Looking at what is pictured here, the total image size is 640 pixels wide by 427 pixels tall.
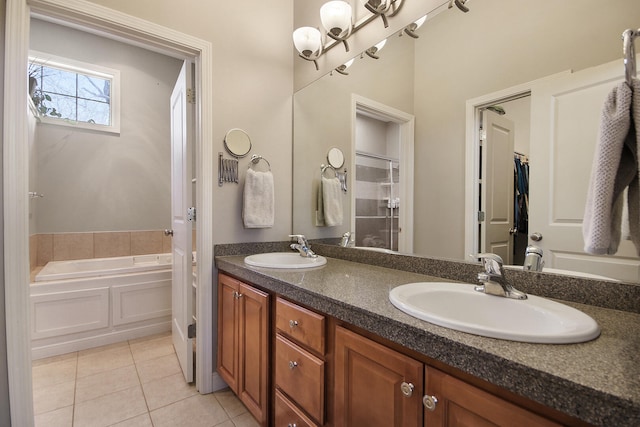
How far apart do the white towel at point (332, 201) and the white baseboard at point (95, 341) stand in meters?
1.96

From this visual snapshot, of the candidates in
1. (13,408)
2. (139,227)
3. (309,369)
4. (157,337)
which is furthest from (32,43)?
(309,369)

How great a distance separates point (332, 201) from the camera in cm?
198

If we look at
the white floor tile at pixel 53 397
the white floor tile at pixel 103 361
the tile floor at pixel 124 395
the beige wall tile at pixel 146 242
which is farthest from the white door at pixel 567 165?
the beige wall tile at pixel 146 242

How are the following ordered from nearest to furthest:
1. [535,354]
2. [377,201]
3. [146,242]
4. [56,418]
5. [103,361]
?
[535,354] < [56,418] < [377,201] < [103,361] < [146,242]

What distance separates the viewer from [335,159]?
194 centimetres

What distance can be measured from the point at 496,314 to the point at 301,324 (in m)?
0.65

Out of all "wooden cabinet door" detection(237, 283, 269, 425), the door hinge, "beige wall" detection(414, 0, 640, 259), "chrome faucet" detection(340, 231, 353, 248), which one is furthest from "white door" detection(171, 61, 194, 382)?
"beige wall" detection(414, 0, 640, 259)

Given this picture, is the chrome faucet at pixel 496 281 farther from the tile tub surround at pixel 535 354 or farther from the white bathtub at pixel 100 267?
the white bathtub at pixel 100 267

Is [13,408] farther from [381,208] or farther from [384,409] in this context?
[381,208]

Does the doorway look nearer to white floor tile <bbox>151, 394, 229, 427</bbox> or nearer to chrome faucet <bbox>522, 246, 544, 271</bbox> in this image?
chrome faucet <bbox>522, 246, 544, 271</bbox>

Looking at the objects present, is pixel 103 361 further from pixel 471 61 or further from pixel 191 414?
pixel 471 61

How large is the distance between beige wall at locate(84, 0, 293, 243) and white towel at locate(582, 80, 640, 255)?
1.66m

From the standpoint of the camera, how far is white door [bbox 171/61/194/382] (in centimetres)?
184

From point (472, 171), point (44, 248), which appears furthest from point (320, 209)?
point (44, 248)
